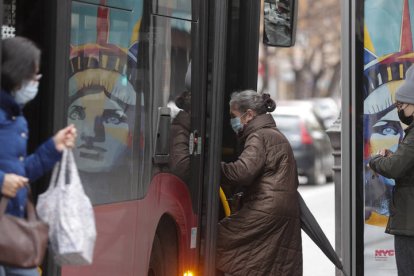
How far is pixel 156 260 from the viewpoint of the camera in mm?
6113

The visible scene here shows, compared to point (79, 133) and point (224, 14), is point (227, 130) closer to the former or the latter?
point (224, 14)

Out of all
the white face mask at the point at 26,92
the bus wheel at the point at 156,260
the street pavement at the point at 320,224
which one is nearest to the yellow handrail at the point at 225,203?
the bus wheel at the point at 156,260

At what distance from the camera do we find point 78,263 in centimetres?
405

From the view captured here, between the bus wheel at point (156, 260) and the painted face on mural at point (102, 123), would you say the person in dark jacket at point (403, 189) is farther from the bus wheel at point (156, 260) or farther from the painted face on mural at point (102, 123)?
the painted face on mural at point (102, 123)

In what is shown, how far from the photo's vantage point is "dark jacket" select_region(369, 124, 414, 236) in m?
6.44

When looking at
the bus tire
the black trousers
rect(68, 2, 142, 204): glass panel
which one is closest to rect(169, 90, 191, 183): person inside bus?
the bus tire

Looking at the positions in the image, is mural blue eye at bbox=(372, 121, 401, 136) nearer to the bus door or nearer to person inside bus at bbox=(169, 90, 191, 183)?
the bus door

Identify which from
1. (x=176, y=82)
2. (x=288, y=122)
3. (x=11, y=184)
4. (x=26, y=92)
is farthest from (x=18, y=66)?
(x=288, y=122)

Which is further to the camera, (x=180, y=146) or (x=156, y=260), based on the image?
(x=180, y=146)

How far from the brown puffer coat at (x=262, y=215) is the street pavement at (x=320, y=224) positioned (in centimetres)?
462

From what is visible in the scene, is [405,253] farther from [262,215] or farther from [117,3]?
[117,3]

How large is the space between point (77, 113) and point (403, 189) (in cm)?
252

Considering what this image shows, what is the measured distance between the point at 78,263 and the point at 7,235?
33 cm

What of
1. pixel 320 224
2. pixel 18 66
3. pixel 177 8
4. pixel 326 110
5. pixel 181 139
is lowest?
pixel 320 224
